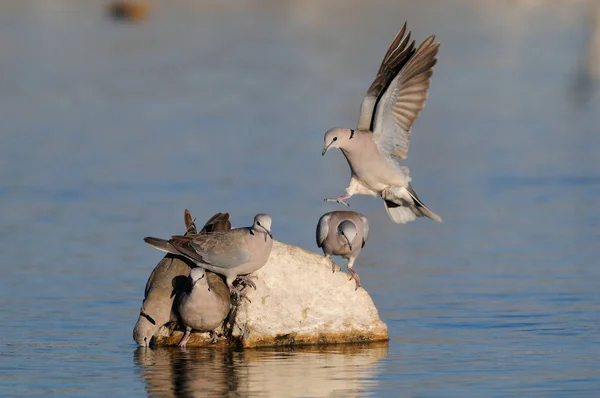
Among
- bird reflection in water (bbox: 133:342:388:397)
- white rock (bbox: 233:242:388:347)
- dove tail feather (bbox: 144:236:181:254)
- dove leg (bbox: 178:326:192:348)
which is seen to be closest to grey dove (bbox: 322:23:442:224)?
white rock (bbox: 233:242:388:347)

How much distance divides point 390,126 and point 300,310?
223 centimetres

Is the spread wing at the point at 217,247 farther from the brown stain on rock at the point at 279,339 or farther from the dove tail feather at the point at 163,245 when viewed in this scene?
the brown stain on rock at the point at 279,339

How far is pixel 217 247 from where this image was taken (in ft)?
40.4

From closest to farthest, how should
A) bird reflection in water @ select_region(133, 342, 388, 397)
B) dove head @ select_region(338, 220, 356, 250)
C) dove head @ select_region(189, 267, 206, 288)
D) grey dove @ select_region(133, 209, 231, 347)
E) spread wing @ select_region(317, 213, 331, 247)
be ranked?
bird reflection in water @ select_region(133, 342, 388, 397), dove head @ select_region(189, 267, 206, 288), dove head @ select_region(338, 220, 356, 250), grey dove @ select_region(133, 209, 231, 347), spread wing @ select_region(317, 213, 331, 247)

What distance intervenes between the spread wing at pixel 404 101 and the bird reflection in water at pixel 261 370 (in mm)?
2274

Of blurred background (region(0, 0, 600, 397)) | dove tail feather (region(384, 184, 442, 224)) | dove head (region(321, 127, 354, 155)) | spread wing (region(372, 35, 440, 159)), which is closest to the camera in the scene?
Result: blurred background (region(0, 0, 600, 397))

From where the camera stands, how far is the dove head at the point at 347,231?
12.4 metres

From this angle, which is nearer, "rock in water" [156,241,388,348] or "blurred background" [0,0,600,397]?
"blurred background" [0,0,600,397]

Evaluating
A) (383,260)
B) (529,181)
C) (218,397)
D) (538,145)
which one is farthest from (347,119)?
(218,397)

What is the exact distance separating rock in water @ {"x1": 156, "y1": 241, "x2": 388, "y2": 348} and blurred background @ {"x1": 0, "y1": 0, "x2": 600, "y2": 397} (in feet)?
0.94

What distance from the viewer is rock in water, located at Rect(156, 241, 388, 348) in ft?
41.1

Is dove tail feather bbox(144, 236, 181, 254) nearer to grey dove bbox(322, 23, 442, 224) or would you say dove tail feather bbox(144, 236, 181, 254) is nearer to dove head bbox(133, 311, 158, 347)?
dove head bbox(133, 311, 158, 347)

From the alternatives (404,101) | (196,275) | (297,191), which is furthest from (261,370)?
(297,191)

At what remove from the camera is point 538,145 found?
87.6 ft
